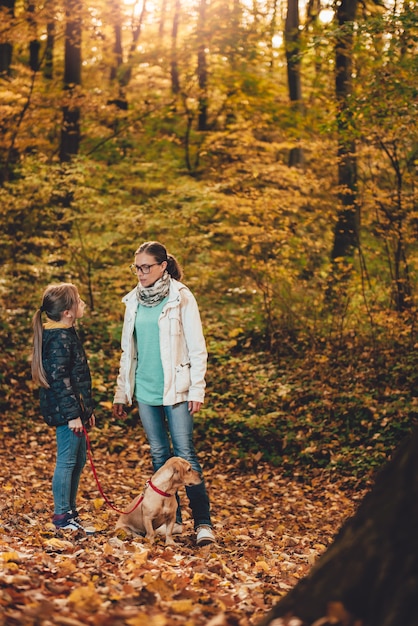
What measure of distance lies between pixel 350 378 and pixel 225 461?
2.45 metres

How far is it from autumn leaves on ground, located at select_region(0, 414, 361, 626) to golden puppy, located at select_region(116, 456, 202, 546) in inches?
6.6

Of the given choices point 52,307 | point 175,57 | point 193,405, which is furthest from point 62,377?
point 175,57

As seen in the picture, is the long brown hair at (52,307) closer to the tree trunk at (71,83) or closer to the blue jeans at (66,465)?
the blue jeans at (66,465)

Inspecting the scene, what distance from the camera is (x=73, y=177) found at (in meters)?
12.2

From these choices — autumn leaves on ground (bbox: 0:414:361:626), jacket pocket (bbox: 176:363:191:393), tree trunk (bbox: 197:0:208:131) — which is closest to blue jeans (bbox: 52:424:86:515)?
A: autumn leaves on ground (bbox: 0:414:361:626)

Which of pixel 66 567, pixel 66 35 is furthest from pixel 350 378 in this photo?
pixel 66 35

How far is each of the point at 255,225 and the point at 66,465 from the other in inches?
304

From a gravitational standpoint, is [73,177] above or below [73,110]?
below

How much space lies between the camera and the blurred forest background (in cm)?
939

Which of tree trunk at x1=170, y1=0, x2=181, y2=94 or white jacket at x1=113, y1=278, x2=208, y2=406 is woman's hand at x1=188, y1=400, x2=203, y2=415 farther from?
tree trunk at x1=170, y1=0, x2=181, y2=94

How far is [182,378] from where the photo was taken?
4879mm

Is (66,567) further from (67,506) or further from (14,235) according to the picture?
(14,235)

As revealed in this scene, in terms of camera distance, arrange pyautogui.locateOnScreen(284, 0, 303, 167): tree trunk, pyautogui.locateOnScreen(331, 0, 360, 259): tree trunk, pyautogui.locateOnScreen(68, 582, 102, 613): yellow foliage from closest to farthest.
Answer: pyautogui.locateOnScreen(68, 582, 102, 613): yellow foliage → pyautogui.locateOnScreen(331, 0, 360, 259): tree trunk → pyautogui.locateOnScreen(284, 0, 303, 167): tree trunk

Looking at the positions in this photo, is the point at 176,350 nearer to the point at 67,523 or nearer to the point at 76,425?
the point at 76,425
